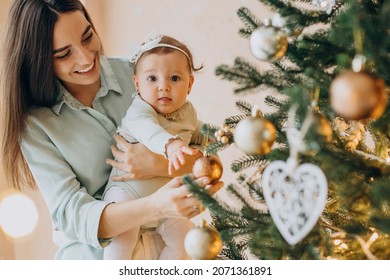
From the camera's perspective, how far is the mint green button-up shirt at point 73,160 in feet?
4.56

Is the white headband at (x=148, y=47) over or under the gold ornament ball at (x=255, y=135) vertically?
under

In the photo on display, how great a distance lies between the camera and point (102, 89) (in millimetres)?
1569

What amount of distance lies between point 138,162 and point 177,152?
0.78 ft

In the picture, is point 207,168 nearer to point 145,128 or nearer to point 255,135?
point 255,135

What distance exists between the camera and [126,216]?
134cm

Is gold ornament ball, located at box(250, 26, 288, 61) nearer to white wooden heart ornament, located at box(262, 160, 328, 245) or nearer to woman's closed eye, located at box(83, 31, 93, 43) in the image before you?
white wooden heart ornament, located at box(262, 160, 328, 245)

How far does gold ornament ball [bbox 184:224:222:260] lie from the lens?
3.11ft

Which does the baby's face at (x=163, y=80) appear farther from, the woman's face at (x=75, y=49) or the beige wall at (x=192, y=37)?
the beige wall at (x=192, y=37)

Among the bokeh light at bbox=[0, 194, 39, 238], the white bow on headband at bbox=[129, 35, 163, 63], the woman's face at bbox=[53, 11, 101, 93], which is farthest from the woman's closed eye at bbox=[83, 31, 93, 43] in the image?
the bokeh light at bbox=[0, 194, 39, 238]

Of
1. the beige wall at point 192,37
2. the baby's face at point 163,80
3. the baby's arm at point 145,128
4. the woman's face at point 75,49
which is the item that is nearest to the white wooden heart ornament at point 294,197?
the baby's arm at point 145,128

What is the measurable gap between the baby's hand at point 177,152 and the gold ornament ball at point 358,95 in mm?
506

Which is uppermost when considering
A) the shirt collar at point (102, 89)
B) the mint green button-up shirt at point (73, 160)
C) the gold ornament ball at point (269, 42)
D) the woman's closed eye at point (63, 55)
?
the gold ornament ball at point (269, 42)

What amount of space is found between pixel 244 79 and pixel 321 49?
152 millimetres
